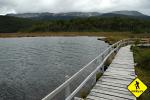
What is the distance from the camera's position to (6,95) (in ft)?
58.9

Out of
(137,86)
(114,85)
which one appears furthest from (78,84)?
(137,86)

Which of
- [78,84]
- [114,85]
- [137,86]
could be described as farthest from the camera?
[78,84]

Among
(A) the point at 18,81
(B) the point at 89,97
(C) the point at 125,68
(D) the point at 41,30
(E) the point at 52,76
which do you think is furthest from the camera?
(D) the point at 41,30

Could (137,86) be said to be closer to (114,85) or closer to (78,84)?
(114,85)

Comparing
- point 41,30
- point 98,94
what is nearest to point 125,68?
point 98,94

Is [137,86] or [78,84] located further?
[78,84]

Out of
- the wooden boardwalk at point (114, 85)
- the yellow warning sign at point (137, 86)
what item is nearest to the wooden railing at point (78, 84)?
the wooden boardwalk at point (114, 85)

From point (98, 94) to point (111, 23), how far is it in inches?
5642

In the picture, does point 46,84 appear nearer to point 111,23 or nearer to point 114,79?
point 114,79

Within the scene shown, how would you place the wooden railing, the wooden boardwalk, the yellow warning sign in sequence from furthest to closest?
1. the wooden boardwalk
2. the wooden railing
3. the yellow warning sign

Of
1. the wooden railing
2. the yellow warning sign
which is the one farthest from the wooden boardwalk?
the yellow warning sign

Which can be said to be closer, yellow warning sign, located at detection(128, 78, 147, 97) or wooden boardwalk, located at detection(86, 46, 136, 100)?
yellow warning sign, located at detection(128, 78, 147, 97)

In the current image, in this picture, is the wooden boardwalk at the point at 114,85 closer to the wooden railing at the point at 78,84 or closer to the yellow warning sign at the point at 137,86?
the wooden railing at the point at 78,84

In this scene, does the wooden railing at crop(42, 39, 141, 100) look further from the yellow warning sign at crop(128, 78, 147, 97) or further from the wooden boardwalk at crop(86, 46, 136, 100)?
the yellow warning sign at crop(128, 78, 147, 97)
